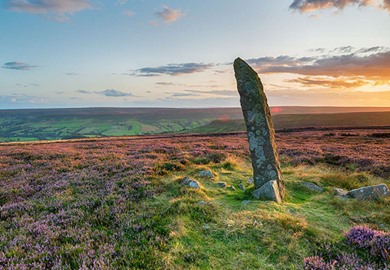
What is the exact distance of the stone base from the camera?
9.43 m

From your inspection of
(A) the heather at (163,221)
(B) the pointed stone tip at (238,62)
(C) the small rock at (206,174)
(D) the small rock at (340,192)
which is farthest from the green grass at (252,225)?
(B) the pointed stone tip at (238,62)

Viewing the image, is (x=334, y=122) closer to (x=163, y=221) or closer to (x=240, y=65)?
(x=240, y=65)

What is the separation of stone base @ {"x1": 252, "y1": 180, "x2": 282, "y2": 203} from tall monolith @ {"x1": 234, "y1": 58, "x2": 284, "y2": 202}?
13 centimetres

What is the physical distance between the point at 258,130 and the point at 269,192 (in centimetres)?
282

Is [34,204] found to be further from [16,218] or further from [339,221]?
[339,221]

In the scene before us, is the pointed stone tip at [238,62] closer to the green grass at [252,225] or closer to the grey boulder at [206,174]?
the grey boulder at [206,174]

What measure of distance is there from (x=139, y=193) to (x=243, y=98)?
613 centimetres

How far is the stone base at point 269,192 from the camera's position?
9427mm

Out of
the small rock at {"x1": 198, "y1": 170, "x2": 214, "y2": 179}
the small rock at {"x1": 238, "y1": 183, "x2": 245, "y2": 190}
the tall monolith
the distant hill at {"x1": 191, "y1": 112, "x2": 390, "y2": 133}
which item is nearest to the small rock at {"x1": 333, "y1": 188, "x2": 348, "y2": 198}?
the tall monolith

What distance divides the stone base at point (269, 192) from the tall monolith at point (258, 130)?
125mm

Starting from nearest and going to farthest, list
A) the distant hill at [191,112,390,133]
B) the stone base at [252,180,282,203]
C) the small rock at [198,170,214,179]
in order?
1. the stone base at [252,180,282,203]
2. the small rock at [198,170,214,179]
3. the distant hill at [191,112,390,133]

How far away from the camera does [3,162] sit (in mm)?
17797

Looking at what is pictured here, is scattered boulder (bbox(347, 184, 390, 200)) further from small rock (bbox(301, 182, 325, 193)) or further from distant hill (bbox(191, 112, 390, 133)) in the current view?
distant hill (bbox(191, 112, 390, 133))

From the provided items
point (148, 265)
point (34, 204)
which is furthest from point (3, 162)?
point (148, 265)
